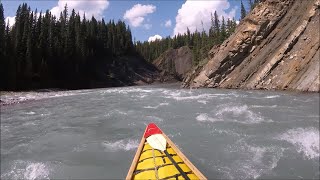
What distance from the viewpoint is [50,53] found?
74625 mm

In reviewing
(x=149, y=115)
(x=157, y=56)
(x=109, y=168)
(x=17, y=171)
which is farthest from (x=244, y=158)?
(x=157, y=56)

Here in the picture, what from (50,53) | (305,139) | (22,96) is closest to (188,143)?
(305,139)

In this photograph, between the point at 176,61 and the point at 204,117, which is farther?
the point at 176,61

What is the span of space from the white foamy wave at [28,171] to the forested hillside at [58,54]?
53.6 meters

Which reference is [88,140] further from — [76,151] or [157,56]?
[157,56]

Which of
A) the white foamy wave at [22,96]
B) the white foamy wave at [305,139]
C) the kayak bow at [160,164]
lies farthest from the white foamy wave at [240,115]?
the white foamy wave at [22,96]

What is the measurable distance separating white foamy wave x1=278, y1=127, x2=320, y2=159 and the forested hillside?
57883 millimetres

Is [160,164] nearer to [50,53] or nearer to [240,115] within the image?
[240,115]

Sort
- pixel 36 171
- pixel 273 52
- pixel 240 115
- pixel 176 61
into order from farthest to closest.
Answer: pixel 176 61 → pixel 273 52 → pixel 240 115 → pixel 36 171

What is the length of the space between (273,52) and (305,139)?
28.8m

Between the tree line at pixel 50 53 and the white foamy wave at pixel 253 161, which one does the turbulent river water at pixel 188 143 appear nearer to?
the white foamy wave at pixel 253 161

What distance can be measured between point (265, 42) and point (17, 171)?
127ft

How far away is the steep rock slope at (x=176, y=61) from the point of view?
5594 inches

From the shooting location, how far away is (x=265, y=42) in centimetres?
4119
